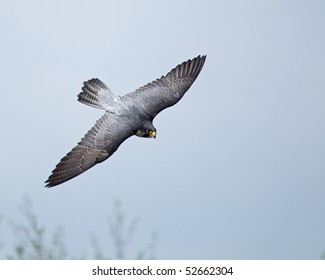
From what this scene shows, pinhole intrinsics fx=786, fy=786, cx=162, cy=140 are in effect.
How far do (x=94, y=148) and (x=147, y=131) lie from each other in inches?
40.2

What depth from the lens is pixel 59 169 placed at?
1275cm

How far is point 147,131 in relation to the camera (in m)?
13.5

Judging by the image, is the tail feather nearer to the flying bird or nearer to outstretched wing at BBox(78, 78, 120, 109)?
the flying bird

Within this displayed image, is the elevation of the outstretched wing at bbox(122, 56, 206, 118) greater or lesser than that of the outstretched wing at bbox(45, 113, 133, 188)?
greater

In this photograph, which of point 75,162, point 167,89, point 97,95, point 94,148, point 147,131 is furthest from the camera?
point 167,89

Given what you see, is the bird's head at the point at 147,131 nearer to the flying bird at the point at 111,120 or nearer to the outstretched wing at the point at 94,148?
the flying bird at the point at 111,120

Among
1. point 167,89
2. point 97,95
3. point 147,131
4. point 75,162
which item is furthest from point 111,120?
point 167,89

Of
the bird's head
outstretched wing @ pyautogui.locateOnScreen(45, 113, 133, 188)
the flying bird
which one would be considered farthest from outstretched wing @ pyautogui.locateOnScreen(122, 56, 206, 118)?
outstretched wing @ pyautogui.locateOnScreen(45, 113, 133, 188)

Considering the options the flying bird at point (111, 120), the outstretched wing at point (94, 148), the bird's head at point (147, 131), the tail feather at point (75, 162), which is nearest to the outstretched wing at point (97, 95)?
the flying bird at point (111, 120)

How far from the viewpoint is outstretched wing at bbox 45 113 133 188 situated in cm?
1271

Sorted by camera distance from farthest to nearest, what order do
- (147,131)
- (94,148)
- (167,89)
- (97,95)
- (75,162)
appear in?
(167,89)
(147,131)
(97,95)
(94,148)
(75,162)

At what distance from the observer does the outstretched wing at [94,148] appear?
12711 millimetres

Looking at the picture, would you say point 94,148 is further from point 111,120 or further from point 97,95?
point 97,95

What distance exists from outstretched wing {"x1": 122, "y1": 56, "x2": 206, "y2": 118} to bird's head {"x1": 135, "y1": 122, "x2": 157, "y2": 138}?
0.27m
